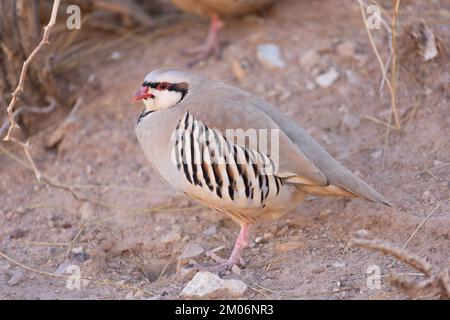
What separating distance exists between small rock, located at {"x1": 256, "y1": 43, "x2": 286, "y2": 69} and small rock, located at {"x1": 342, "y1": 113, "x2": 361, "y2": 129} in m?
0.74

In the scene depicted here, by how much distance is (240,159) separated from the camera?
3.91m

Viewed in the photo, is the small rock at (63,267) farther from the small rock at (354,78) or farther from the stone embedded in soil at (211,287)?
the small rock at (354,78)

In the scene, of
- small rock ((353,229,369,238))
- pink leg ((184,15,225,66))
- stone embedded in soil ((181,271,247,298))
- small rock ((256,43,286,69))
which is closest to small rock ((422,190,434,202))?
small rock ((353,229,369,238))

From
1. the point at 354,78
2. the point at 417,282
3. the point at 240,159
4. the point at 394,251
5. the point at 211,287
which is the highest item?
→ the point at 240,159

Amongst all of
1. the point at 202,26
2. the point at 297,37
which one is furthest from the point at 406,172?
the point at 202,26

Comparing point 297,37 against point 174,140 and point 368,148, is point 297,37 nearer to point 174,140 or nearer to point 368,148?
point 368,148

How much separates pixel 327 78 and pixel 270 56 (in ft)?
1.71

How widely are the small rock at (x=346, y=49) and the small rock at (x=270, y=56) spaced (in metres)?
0.43

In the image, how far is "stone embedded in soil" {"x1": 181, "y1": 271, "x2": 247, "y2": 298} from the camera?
12.2 ft

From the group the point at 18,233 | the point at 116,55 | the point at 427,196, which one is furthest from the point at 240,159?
the point at 116,55

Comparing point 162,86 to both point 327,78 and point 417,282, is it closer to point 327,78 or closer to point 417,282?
point 327,78

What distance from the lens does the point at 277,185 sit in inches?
157

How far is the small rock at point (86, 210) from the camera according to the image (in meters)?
4.86

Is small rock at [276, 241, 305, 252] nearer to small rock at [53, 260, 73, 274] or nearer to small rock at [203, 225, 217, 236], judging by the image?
small rock at [203, 225, 217, 236]
